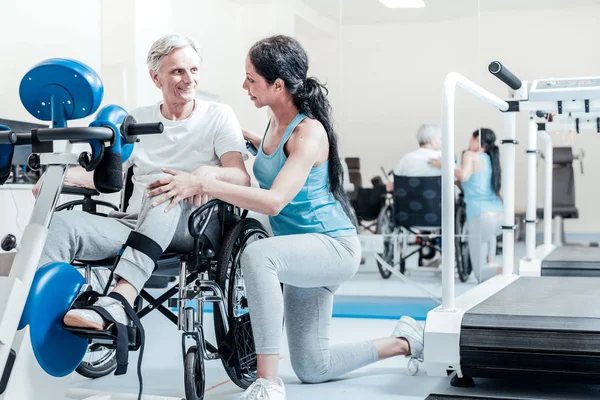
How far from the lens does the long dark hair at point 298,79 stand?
7.62 feet

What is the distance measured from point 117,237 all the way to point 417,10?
126 inches

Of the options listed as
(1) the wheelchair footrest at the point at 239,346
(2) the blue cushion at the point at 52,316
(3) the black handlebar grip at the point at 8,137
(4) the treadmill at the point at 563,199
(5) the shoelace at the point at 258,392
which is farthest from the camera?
(4) the treadmill at the point at 563,199

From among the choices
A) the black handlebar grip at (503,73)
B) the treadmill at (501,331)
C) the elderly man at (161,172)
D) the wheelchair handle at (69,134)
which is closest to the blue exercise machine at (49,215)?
the wheelchair handle at (69,134)

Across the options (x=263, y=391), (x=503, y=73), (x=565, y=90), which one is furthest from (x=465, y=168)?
(x=263, y=391)

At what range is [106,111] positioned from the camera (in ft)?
6.34

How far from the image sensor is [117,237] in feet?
7.42

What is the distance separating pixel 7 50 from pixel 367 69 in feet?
7.30

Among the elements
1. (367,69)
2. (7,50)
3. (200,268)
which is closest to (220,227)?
(200,268)

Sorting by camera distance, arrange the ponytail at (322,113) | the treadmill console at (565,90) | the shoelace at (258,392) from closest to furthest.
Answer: the shoelace at (258,392) < the ponytail at (322,113) < the treadmill console at (565,90)

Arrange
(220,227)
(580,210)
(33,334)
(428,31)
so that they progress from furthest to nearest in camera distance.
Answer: (580,210), (428,31), (220,227), (33,334)

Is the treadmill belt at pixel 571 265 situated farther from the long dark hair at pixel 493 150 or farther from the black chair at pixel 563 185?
the black chair at pixel 563 185

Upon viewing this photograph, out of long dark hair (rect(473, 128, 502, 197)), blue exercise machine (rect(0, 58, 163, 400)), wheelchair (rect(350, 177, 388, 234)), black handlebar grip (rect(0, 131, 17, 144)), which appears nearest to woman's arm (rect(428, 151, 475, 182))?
long dark hair (rect(473, 128, 502, 197))

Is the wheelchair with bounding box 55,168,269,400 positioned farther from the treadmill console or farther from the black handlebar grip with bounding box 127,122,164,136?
the treadmill console

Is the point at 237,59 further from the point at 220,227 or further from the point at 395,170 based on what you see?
the point at 220,227
